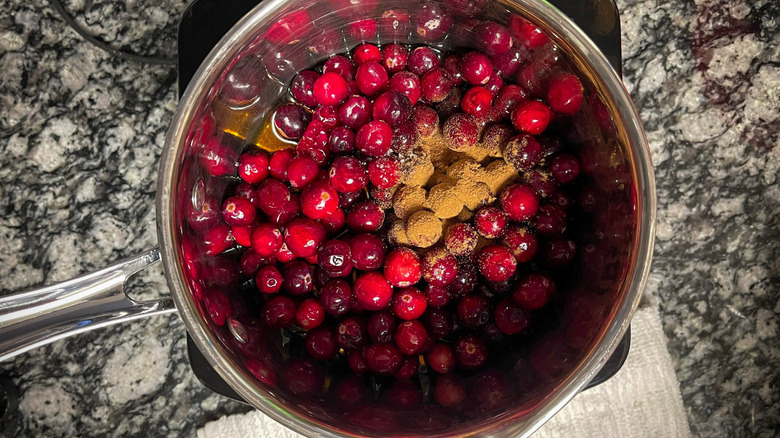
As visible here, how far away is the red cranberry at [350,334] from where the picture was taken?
964 millimetres

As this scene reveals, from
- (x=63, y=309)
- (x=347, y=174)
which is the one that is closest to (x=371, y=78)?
(x=347, y=174)

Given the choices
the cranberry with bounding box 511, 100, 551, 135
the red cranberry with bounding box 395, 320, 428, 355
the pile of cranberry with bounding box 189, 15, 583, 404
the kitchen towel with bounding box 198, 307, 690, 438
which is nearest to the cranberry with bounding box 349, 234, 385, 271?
the pile of cranberry with bounding box 189, 15, 583, 404

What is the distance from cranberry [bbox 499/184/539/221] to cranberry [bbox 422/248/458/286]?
134 mm

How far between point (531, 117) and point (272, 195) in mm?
473

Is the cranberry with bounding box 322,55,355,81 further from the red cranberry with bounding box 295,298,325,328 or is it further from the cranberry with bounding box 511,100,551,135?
the red cranberry with bounding box 295,298,325,328

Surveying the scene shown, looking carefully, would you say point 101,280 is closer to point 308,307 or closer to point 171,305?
point 171,305

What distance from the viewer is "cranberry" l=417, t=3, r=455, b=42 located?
916 mm

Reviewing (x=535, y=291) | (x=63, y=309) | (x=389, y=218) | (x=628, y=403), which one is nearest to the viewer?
(x=63, y=309)

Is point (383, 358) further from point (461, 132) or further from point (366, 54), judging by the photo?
point (366, 54)

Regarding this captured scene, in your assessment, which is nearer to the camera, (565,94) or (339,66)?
(565,94)

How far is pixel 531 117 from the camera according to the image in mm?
928

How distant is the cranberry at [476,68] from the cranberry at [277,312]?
0.51m

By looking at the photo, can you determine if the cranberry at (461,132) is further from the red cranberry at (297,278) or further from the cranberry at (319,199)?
the red cranberry at (297,278)

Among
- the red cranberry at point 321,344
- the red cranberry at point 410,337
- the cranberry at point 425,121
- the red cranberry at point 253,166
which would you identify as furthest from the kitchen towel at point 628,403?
the cranberry at point 425,121
